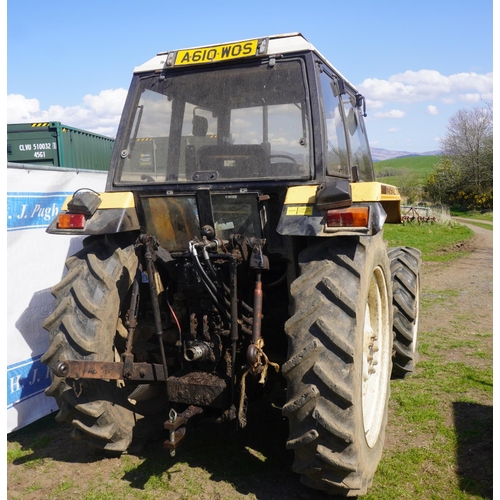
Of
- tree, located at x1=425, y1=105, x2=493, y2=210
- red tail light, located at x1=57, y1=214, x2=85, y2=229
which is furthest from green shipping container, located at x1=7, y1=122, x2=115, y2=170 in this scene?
tree, located at x1=425, y1=105, x2=493, y2=210

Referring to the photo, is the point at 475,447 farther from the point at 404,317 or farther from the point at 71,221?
the point at 71,221

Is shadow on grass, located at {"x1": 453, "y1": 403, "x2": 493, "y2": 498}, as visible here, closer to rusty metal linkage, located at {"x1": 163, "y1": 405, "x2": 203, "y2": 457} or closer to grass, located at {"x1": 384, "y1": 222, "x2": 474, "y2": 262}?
rusty metal linkage, located at {"x1": 163, "y1": 405, "x2": 203, "y2": 457}

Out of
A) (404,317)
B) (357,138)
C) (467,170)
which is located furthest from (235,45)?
(467,170)

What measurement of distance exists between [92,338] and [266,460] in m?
1.53

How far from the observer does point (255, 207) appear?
12.5 feet

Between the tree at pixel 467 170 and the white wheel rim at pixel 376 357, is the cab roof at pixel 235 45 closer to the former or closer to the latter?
the white wheel rim at pixel 376 357

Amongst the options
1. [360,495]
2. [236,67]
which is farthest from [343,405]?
[236,67]

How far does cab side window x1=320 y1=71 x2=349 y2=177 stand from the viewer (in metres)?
4.08

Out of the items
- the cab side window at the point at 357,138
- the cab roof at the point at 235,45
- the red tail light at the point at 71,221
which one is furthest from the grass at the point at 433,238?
the red tail light at the point at 71,221

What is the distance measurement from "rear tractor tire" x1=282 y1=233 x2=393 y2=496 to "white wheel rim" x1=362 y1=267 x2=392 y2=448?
542 mm

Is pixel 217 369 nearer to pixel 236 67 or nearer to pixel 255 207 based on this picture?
pixel 255 207

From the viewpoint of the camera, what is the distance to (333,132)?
14.1 feet

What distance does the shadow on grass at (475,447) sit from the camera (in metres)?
3.77

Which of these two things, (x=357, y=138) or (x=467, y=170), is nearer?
(x=357, y=138)
